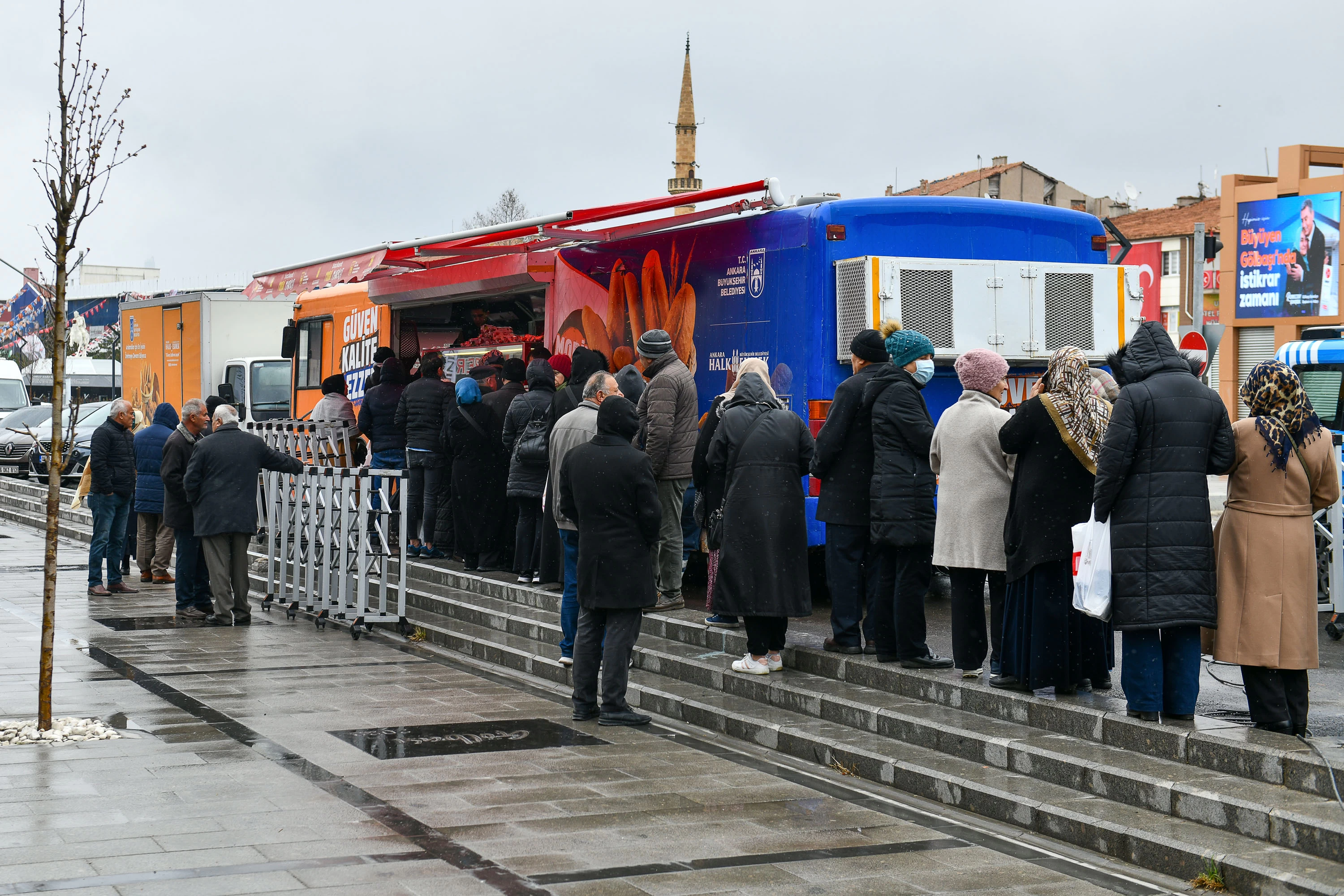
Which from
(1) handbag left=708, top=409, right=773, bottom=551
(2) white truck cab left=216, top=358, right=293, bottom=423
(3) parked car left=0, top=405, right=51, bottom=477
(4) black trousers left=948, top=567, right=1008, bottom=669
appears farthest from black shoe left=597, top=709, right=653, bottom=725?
(3) parked car left=0, top=405, right=51, bottom=477

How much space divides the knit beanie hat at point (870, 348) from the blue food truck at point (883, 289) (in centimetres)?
167

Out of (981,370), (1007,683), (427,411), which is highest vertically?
(981,370)

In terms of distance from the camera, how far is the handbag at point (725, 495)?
8328 millimetres

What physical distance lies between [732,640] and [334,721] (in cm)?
249

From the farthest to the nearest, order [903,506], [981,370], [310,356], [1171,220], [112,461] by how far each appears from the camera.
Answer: [1171,220] → [310,356] → [112,461] → [903,506] → [981,370]

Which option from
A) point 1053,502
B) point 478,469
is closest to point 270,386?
point 478,469

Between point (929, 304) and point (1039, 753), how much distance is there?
170 inches

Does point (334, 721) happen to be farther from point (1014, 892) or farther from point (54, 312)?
point (1014, 892)

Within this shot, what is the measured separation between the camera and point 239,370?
67.8 ft

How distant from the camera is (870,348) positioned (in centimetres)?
827

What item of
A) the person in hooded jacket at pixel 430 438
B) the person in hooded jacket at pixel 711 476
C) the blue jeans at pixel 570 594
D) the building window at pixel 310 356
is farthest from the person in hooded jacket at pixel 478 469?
the building window at pixel 310 356

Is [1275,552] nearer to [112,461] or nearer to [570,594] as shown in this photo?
[570,594]

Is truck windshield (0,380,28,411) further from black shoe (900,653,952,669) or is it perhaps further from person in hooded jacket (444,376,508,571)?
black shoe (900,653,952,669)

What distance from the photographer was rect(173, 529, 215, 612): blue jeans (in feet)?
39.1
